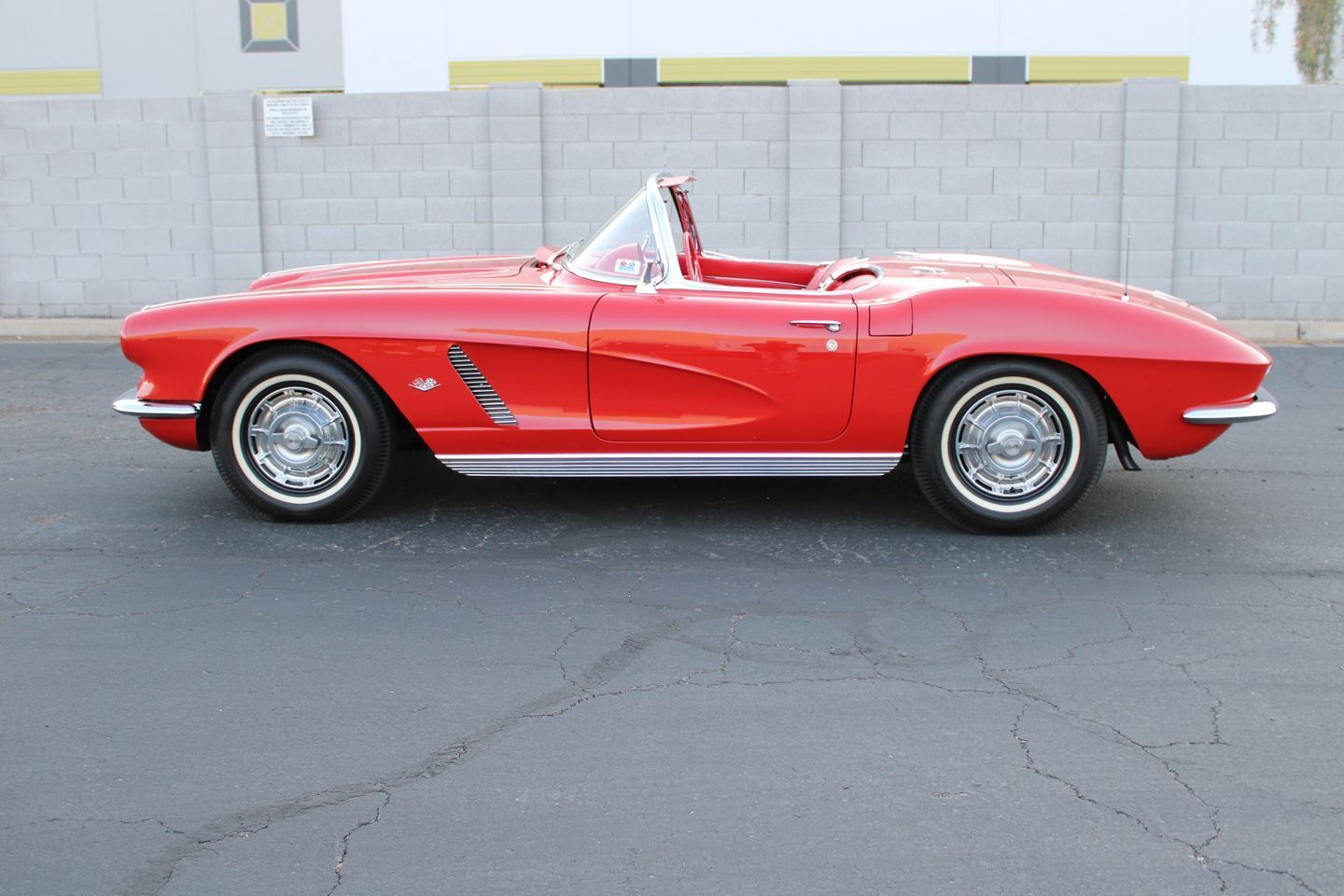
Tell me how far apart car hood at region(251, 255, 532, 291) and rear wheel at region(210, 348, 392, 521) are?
515 mm

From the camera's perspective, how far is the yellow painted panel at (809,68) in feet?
59.7

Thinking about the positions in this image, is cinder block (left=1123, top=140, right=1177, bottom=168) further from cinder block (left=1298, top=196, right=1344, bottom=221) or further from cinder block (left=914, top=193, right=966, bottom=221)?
cinder block (left=914, top=193, right=966, bottom=221)

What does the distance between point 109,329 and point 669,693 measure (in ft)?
32.1

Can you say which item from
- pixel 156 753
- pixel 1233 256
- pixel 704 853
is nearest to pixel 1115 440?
pixel 704 853

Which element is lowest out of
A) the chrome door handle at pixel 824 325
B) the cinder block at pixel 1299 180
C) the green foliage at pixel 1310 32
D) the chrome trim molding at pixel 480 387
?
the chrome trim molding at pixel 480 387

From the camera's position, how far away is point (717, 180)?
12281 mm

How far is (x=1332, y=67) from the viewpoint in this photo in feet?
60.7

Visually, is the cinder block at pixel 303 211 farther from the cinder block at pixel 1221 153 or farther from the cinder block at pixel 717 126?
the cinder block at pixel 1221 153

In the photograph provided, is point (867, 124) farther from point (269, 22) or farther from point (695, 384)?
point (269, 22)

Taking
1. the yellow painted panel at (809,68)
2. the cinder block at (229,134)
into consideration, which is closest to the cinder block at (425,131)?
the cinder block at (229,134)

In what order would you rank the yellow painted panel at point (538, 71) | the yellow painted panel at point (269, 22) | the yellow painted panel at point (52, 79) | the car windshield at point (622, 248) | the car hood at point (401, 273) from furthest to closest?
the yellow painted panel at point (52, 79) → the yellow painted panel at point (269, 22) → the yellow painted panel at point (538, 71) → the car hood at point (401, 273) → the car windshield at point (622, 248)

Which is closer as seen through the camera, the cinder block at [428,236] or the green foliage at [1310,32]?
the cinder block at [428,236]

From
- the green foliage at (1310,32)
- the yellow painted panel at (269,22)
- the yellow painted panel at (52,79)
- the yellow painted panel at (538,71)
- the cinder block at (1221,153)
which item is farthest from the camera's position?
the yellow painted panel at (52,79)

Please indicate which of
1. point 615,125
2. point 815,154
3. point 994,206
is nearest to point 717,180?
point 815,154
